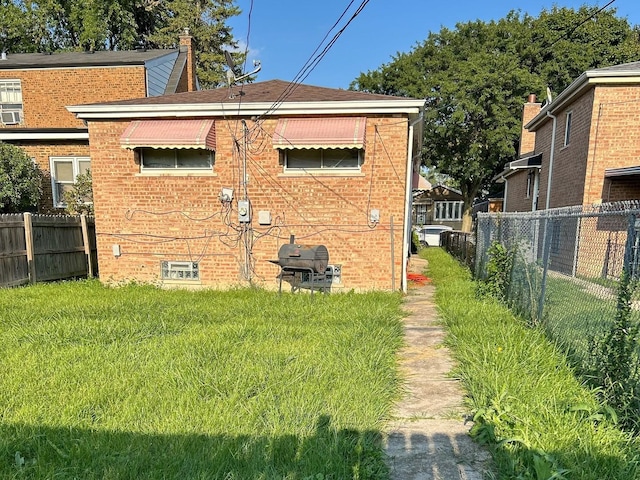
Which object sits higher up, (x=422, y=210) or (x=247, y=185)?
(x=247, y=185)

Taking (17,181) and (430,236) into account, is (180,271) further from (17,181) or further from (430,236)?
(430,236)

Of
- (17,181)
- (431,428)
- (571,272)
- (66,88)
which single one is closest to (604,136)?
(571,272)

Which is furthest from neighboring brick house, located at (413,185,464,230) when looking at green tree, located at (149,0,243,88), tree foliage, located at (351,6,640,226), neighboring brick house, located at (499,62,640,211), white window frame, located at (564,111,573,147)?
neighboring brick house, located at (499,62,640,211)

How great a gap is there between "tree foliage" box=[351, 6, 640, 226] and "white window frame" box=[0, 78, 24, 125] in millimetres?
22131

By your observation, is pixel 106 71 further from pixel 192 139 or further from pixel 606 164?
pixel 606 164

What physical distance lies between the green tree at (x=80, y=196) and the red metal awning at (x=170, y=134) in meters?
5.21

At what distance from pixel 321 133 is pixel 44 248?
279 inches

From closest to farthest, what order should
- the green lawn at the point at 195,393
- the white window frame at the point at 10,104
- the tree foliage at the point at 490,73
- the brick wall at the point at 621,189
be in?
the green lawn at the point at 195,393 → the brick wall at the point at 621,189 → the white window frame at the point at 10,104 → the tree foliage at the point at 490,73

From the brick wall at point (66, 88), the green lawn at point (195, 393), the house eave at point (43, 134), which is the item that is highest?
the brick wall at point (66, 88)

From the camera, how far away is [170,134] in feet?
23.7

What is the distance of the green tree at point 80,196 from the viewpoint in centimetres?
1146

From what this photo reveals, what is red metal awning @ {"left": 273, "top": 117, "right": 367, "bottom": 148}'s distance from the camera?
6.76 metres

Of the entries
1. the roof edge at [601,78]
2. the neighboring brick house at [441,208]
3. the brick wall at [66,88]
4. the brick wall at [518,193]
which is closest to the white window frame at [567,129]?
the roof edge at [601,78]

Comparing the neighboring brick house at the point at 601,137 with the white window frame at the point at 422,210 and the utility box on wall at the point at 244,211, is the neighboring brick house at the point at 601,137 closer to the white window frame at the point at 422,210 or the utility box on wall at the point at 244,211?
the utility box on wall at the point at 244,211
